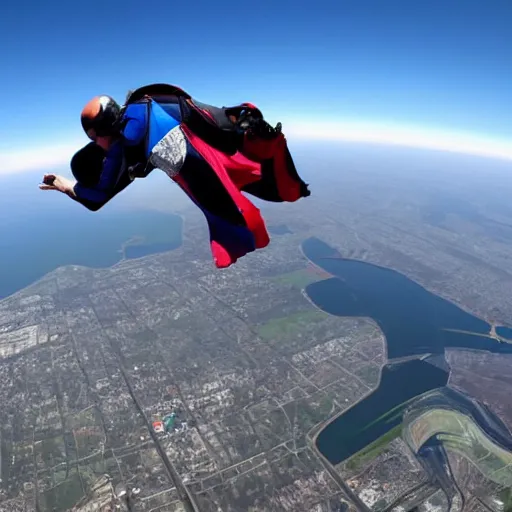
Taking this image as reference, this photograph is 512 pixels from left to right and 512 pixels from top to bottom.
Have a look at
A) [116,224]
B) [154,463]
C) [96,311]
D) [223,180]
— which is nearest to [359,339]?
[154,463]

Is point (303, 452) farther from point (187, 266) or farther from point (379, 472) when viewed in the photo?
point (187, 266)

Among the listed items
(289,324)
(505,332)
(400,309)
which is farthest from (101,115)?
(505,332)

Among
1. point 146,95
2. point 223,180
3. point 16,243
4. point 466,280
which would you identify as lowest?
point 16,243

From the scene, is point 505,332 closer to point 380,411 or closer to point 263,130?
point 380,411

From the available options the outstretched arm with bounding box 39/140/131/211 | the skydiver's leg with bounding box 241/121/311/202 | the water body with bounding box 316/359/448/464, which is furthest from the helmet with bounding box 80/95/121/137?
the water body with bounding box 316/359/448/464

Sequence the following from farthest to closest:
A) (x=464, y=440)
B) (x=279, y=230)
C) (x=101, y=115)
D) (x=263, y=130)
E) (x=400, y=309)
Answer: (x=279, y=230), (x=400, y=309), (x=464, y=440), (x=263, y=130), (x=101, y=115)

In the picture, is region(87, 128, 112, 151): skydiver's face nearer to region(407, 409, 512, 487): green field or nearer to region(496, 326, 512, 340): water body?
region(407, 409, 512, 487): green field

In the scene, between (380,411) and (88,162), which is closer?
(88,162)
